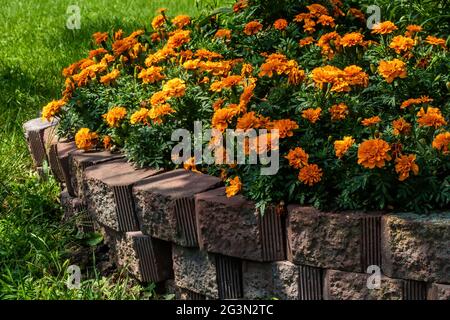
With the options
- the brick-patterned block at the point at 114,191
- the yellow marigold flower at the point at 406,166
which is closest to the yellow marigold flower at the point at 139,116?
the brick-patterned block at the point at 114,191

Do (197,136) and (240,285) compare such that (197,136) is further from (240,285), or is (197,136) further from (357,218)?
(357,218)

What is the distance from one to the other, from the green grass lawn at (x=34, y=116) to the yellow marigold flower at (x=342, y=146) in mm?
1140

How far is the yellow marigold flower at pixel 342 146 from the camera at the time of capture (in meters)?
3.01

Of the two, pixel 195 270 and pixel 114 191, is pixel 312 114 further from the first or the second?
pixel 114 191

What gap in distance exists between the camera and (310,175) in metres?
3.03

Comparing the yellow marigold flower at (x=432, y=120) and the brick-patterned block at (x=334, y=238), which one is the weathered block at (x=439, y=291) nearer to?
the brick-patterned block at (x=334, y=238)

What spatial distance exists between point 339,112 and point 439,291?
2.72 feet

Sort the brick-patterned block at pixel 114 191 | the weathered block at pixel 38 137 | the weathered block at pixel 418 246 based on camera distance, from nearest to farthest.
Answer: the weathered block at pixel 418 246
the brick-patterned block at pixel 114 191
the weathered block at pixel 38 137

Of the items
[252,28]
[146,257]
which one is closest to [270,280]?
[146,257]

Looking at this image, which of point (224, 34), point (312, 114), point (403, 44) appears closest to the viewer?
point (312, 114)

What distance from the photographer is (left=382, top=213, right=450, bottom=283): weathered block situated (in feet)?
9.29

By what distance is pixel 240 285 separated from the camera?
3.35 m

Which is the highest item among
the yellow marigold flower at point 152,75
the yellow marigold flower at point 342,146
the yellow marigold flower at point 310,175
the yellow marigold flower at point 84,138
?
the yellow marigold flower at point 152,75
